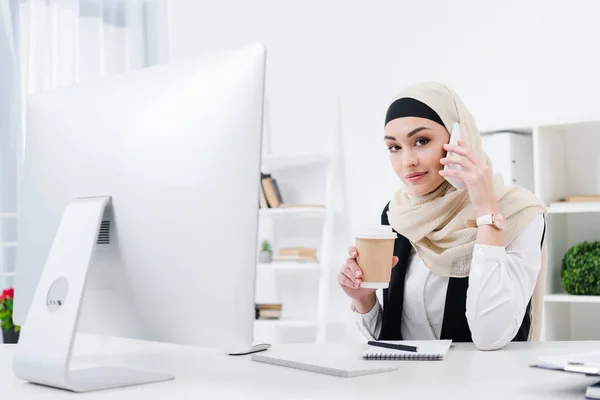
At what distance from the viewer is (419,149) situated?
6.63 ft

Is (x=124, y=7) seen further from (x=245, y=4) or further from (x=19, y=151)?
(x=19, y=151)

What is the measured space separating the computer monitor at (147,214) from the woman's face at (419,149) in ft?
2.99

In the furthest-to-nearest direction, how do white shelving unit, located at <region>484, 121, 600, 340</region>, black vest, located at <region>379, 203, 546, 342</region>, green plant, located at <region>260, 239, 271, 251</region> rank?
1. green plant, located at <region>260, 239, 271, 251</region>
2. white shelving unit, located at <region>484, 121, 600, 340</region>
3. black vest, located at <region>379, 203, 546, 342</region>

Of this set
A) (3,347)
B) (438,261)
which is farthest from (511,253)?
(3,347)

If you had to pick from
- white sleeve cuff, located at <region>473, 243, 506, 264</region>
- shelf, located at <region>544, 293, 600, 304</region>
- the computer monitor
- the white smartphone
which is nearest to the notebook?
the computer monitor

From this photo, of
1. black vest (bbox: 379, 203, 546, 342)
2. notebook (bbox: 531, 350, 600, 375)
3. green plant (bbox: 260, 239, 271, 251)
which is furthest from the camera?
green plant (bbox: 260, 239, 271, 251)

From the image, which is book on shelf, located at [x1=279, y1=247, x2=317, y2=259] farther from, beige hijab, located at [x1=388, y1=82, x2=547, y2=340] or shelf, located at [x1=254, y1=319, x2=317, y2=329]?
beige hijab, located at [x1=388, y1=82, x2=547, y2=340]

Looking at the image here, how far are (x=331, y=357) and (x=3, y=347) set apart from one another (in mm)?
870

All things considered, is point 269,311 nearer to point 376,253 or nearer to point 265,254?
point 265,254

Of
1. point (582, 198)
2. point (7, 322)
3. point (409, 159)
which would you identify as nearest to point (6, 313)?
point (7, 322)

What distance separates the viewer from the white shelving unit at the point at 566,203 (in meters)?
3.29

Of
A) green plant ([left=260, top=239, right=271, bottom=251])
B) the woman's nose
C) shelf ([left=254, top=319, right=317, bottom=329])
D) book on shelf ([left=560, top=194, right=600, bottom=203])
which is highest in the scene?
the woman's nose

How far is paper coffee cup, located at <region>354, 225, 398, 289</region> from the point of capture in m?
1.58

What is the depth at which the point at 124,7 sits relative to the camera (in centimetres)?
466
